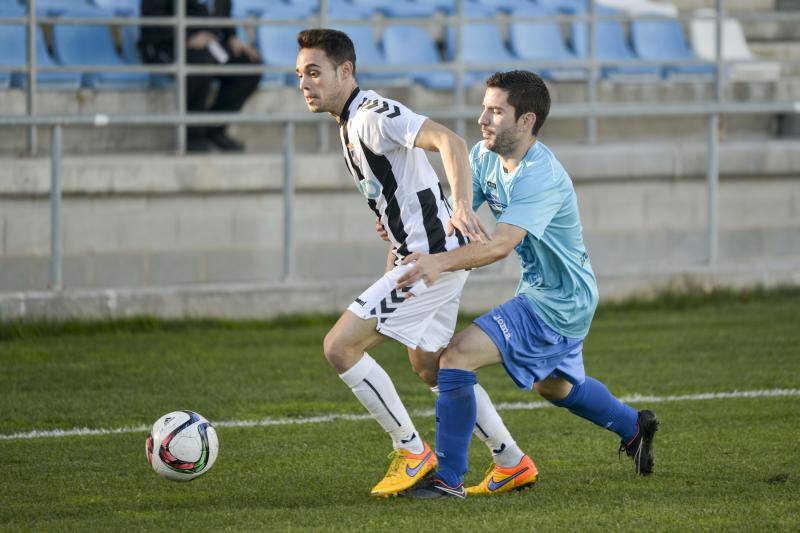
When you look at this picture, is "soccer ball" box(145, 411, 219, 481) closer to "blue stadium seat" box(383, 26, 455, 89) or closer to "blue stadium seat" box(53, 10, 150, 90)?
"blue stadium seat" box(53, 10, 150, 90)

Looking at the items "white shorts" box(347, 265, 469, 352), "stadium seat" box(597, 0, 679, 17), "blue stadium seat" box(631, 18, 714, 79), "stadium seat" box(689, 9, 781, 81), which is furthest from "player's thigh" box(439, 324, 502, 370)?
"stadium seat" box(597, 0, 679, 17)

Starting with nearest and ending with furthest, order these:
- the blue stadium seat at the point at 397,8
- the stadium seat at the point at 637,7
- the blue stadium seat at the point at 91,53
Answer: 1. the blue stadium seat at the point at 91,53
2. the blue stadium seat at the point at 397,8
3. the stadium seat at the point at 637,7

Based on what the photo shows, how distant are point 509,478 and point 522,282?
0.76 meters

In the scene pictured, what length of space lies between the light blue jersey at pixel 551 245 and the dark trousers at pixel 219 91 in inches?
234

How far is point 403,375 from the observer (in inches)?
313

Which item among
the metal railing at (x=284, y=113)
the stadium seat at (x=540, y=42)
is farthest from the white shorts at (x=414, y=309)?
the stadium seat at (x=540, y=42)

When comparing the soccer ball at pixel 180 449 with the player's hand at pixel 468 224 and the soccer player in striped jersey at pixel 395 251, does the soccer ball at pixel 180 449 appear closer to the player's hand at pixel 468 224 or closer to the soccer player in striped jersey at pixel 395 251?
the soccer player in striped jersey at pixel 395 251

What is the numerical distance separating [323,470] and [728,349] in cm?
368

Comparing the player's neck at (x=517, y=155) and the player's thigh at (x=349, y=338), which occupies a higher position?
the player's neck at (x=517, y=155)

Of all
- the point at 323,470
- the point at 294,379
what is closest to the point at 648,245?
the point at 294,379

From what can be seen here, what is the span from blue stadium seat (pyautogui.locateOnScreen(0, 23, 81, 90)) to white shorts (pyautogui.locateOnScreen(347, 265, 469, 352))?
6180 millimetres

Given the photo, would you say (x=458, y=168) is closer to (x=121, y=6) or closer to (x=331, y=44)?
(x=331, y=44)

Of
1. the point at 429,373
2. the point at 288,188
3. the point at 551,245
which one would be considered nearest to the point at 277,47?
the point at 288,188

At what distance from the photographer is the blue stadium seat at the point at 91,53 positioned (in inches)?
447
